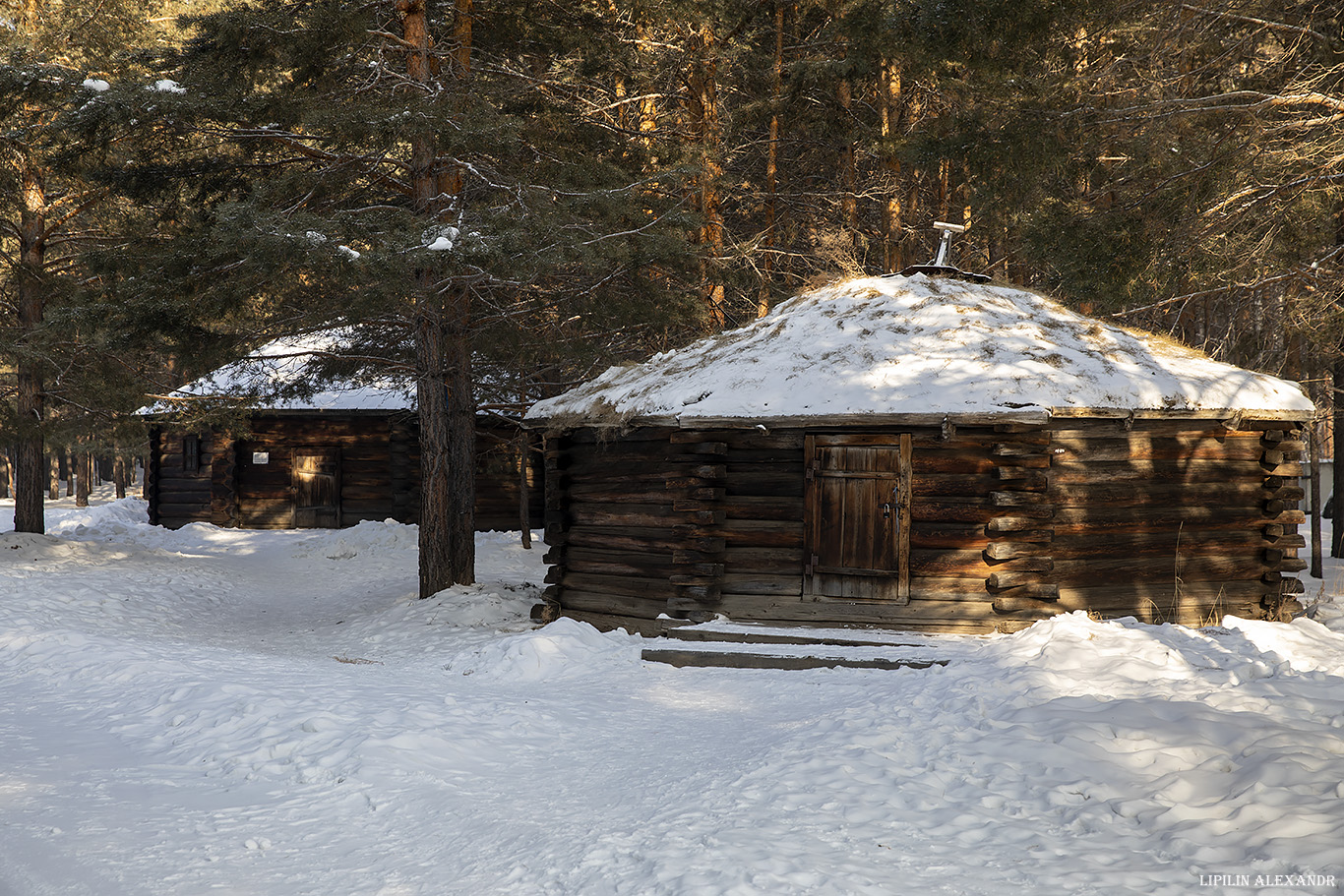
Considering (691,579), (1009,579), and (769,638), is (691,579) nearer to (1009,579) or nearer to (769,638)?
(769,638)

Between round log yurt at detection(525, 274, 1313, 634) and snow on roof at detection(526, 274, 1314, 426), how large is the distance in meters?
0.03

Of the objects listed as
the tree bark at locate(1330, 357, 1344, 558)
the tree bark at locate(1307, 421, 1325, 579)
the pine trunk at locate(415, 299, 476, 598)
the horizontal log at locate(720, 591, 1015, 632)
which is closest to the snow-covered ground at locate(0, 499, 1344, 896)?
the horizontal log at locate(720, 591, 1015, 632)

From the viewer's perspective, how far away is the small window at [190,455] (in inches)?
1045

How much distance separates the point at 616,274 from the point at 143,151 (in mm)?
6768

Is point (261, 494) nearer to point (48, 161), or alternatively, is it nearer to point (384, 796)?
point (48, 161)

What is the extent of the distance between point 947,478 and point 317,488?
1954cm

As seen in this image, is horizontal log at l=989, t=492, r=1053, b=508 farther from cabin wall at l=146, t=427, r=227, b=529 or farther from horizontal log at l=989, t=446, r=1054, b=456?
cabin wall at l=146, t=427, r=227, b=529

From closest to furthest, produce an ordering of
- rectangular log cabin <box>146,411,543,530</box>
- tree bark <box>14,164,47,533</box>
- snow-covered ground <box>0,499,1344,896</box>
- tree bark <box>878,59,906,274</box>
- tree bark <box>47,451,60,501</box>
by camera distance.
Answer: snow-covered ground <box>0,499,1344,896</box>, tree bark <box>14,164,47,533</box>, tree bark <box>878,59,906,274</box>, rectangular log cabin <box>146,411,543,530</box>, tree bark <box>47,451,60,501</box>

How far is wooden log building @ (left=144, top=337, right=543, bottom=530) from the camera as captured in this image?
2495 cm

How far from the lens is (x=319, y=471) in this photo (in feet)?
84.5

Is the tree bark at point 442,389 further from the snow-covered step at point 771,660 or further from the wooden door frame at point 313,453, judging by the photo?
the wooden door frame at point 313,453

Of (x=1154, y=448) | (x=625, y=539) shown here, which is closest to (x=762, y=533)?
(x=625, y=539)

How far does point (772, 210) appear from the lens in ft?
62.5

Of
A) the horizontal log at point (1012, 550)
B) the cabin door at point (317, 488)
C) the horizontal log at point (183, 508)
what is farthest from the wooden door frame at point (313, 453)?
the horizontal log at point (1012, 550)
